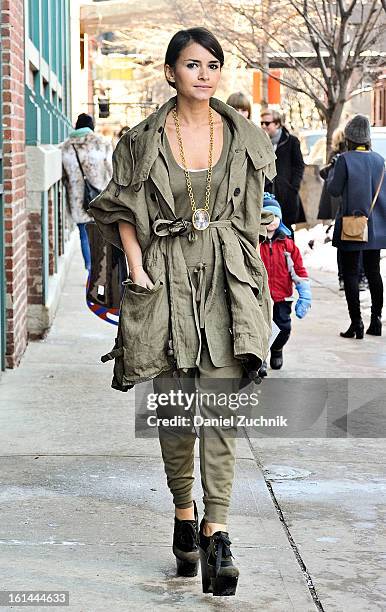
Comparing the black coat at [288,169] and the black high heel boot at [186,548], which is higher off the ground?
the black coat at [288,169]

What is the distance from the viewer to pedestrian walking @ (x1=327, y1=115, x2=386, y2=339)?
1082 cm

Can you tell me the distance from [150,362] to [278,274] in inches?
168

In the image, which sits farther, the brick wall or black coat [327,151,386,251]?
black coat [327,151,386,251]

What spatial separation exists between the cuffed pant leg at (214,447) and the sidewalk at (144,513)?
0.35 meters

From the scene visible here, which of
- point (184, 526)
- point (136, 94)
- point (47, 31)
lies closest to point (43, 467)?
point (184, 526)

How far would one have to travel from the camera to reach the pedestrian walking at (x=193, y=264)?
176 inches

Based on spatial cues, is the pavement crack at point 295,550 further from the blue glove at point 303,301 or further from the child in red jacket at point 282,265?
the child in red jacket at point 282,265

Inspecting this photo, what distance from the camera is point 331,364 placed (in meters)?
9.40

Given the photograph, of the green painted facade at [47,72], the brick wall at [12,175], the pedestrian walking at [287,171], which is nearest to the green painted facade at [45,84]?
the green painted facade at [47,72]

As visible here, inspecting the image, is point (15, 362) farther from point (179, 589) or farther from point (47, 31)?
point (47, 31)

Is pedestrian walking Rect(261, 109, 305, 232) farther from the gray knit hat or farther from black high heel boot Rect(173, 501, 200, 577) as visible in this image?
black high heel boot Rect(173, 501, 200, 577)

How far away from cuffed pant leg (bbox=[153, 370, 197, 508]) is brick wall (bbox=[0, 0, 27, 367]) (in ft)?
14.1

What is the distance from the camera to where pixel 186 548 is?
4.62 m

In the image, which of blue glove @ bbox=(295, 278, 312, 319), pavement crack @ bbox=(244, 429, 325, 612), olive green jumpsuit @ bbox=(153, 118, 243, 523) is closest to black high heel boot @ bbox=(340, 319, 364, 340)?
blue glove @ bbox=(295, 278, 312, 319)
